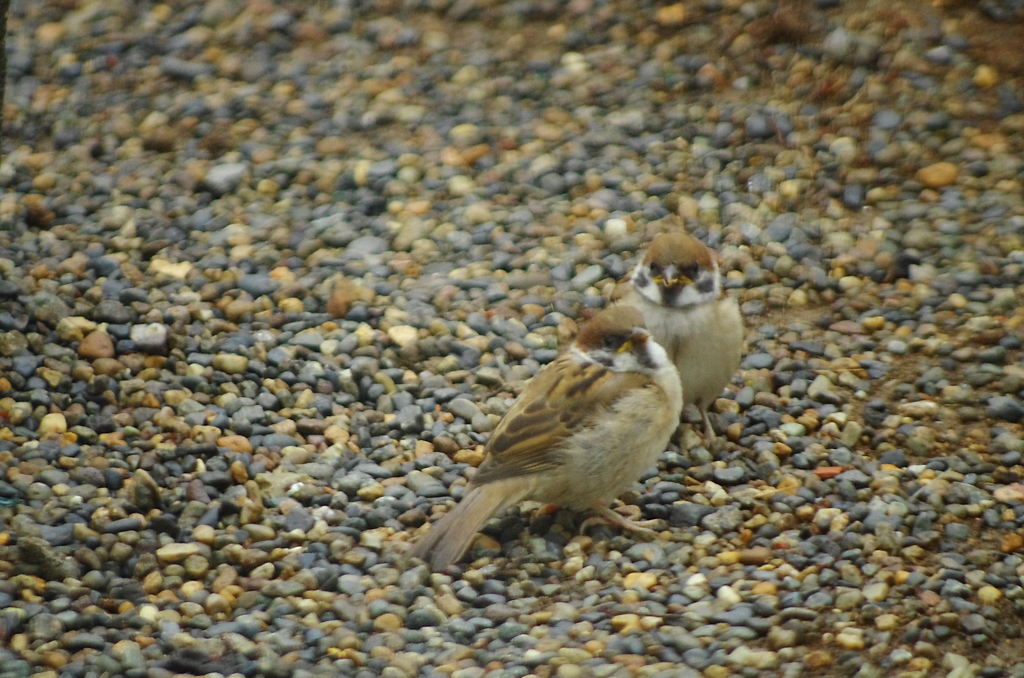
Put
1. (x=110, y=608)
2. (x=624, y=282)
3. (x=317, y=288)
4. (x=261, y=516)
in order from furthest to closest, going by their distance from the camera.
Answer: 1. (x=317, y=288)
2. (x=624, y=282)
3. (x=261, y=516)
4. (x=110, y=608)

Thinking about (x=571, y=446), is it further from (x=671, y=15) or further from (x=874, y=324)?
(x=671, y=15)

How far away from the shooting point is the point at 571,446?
4199 millimetres

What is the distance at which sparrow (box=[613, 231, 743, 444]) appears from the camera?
4.73 m

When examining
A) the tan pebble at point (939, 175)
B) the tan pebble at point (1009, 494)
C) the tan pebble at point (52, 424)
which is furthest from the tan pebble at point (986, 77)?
the tan pebble at point (52, 424)

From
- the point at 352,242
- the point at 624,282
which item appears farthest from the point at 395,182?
the point at 624,282

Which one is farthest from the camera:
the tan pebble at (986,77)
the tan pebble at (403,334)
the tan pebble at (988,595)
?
the tan pebble at (986,77)

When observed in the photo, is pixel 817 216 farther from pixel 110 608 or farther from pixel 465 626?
pixel 110 608

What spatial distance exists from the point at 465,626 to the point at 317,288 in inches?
82.9

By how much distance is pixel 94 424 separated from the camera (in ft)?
15.2

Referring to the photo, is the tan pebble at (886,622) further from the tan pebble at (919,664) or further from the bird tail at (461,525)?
the bird tail at (461,525)

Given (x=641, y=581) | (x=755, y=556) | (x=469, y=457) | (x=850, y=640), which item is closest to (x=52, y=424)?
(x=469, y=457)

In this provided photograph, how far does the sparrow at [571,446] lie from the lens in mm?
4145

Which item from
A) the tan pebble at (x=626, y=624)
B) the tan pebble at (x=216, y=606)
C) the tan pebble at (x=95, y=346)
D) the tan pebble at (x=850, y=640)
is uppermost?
the tan pebble at (x=95, y=346)

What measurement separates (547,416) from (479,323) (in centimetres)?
115
